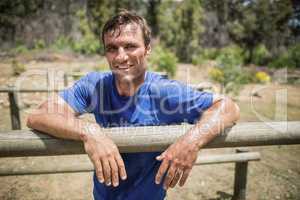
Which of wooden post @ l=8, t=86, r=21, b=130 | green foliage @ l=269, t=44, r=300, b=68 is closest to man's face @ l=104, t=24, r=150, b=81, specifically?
wooden post @ l=8, t=86, r=21, b=130

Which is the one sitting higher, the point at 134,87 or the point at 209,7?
the point at 209,7

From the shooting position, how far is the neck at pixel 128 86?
5.57 feet

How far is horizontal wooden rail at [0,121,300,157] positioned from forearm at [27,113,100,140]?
0.03 meters

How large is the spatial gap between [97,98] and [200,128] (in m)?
0.72

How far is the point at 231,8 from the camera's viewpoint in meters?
23.9

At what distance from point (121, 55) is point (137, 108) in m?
0.31

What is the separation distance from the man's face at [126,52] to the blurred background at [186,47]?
3.71m

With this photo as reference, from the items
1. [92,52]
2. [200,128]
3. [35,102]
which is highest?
[92,52]

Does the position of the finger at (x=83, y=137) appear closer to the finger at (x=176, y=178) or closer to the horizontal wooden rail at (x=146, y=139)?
the horizontal wooden rail at (x=146, y=139)

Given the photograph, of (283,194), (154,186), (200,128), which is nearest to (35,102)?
(283,194)

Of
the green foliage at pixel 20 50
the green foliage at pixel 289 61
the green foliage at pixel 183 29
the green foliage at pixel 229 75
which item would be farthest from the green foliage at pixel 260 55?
the green foliage at pixel 20 50

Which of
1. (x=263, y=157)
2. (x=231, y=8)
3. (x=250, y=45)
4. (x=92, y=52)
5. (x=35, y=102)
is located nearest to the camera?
(x=263, y=157)

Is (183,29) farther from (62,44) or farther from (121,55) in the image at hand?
(121,55)

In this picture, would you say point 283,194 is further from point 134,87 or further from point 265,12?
point 265,12
